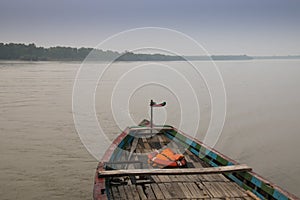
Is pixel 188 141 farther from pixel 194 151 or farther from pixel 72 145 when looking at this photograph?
pixel 72 145

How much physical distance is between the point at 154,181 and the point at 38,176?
144 inches

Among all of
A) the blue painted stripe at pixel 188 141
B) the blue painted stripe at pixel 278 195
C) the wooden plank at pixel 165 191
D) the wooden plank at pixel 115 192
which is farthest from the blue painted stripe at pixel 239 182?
the wooden plank at pixel 115 192

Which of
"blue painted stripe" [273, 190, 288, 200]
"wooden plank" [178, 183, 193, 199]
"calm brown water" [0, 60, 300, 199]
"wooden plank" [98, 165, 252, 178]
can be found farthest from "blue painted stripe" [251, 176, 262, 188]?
"calm brown water" [0, 60, 300, 199]

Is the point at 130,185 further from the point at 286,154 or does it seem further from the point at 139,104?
the point at 139,104

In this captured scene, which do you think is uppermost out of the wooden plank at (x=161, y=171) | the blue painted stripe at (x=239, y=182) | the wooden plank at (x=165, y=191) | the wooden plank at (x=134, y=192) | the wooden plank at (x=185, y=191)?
the wooden plank at (x=161, y=171)

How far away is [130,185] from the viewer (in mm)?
5297

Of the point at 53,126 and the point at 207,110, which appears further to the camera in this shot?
the point at 207,110

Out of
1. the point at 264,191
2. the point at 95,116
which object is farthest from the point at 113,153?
the point at 95,116

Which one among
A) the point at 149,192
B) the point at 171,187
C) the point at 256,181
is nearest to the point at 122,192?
the point at 149,192

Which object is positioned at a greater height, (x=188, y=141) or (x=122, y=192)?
(x=188, y=141)

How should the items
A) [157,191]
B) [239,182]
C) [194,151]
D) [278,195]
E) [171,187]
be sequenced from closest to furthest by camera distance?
[278,195], [157,191], [171,187], [239,182], [194,151]

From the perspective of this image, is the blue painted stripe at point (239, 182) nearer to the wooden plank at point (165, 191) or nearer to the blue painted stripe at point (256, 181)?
the blue painted stripe at point (256, 181)

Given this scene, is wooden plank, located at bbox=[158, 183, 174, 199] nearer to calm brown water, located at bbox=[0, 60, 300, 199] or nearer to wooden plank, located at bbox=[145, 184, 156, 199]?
wooden plank, located at bbox=[145, 184, 156, 199]

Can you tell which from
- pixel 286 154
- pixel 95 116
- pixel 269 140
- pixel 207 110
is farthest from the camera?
pixel 207 110
